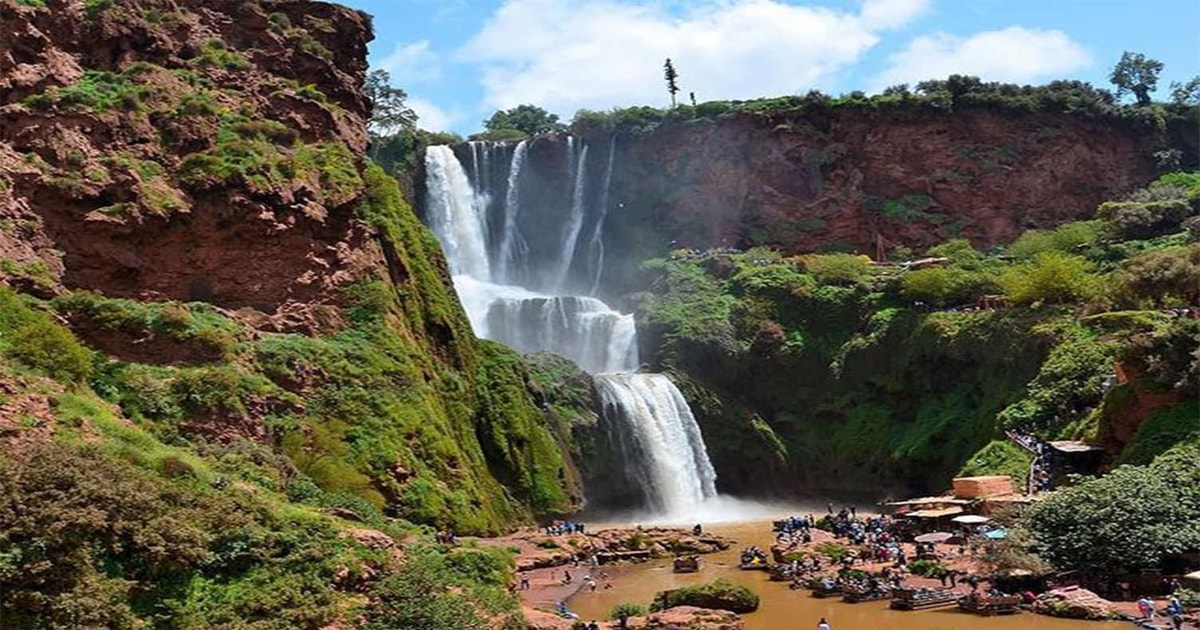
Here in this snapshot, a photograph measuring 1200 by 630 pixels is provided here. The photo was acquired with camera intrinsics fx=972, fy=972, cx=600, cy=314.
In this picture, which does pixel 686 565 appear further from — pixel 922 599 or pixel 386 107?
pixel 386 107

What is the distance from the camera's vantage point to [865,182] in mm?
77625

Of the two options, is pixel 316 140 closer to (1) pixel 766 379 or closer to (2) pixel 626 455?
(2) pixel 626 455

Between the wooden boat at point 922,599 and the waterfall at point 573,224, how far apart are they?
176 feet

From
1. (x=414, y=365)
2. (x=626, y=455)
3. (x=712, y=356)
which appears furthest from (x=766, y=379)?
(x=414, y=365)

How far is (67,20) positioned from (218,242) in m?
10.9

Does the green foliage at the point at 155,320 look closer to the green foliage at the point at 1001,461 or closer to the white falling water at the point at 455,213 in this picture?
the green foliage at the point at 1001,461

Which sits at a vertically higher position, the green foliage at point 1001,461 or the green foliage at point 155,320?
the green foliage at point 155,320

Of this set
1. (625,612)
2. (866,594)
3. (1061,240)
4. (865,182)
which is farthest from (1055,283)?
(625,612)

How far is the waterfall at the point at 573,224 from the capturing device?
78838 mm

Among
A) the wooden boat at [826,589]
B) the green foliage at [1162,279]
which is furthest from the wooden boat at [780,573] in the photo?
the green foliage at [1162,279]

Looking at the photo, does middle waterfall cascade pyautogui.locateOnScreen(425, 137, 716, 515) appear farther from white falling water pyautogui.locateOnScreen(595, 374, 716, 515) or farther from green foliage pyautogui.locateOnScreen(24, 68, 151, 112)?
green foliage pyautogui.locateOnScreen(24, 68, 151, 112)

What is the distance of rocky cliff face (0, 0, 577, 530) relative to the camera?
31.2 metres

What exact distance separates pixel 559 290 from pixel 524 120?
45.3 metres

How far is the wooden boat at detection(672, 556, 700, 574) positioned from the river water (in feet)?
0.94
